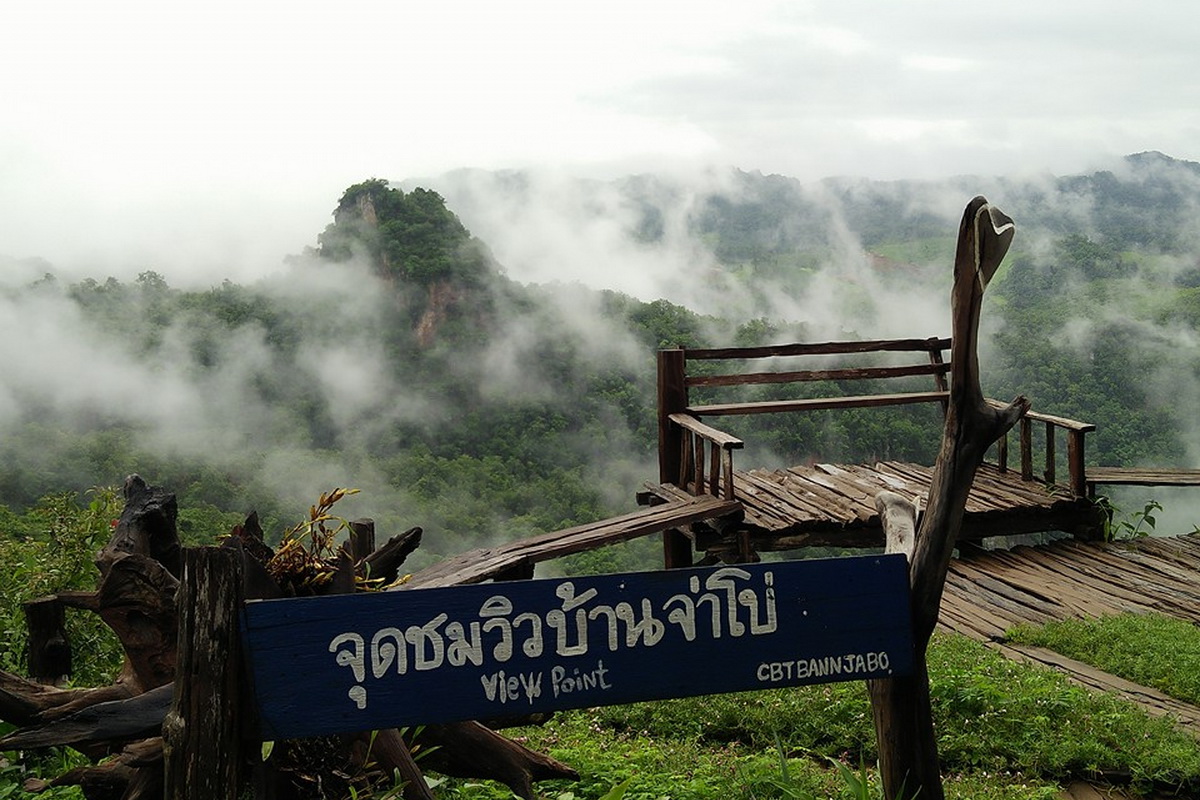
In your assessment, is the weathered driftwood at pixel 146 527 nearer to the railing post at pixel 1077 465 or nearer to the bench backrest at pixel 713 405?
the bench backrest at pixel 713 405

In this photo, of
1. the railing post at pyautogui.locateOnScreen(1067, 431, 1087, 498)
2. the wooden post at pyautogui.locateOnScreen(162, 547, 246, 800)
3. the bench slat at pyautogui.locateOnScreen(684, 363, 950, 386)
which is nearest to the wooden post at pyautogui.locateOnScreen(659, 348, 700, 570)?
the bench slat at pyautogui.locateOnScreen(684, 363, 950, 386)

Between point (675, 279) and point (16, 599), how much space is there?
137 feet

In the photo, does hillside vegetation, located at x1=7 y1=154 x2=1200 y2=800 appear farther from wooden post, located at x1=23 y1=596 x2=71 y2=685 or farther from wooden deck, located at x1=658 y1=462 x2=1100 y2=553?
wooden post, located at x1=23 y1=596 x2=71 y2=685

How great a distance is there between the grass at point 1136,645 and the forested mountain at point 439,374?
13.1m

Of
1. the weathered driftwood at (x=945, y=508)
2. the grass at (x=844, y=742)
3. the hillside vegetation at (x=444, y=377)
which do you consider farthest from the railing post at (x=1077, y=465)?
the weathered driftwood at (x=945, y=508)

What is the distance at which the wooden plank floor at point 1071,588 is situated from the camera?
659cm

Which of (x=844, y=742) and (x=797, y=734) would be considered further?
(x=797, y=734)

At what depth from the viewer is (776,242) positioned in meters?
54.4

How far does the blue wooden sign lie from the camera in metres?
2.68

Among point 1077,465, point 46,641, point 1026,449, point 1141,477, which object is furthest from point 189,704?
point 1141,477

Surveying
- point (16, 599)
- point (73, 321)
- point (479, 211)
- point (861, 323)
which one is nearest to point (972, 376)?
point (16, 599)

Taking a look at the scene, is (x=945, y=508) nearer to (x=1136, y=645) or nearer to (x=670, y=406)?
(x=1136, y=645)

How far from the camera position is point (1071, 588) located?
7.94m

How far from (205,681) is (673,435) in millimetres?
7307
